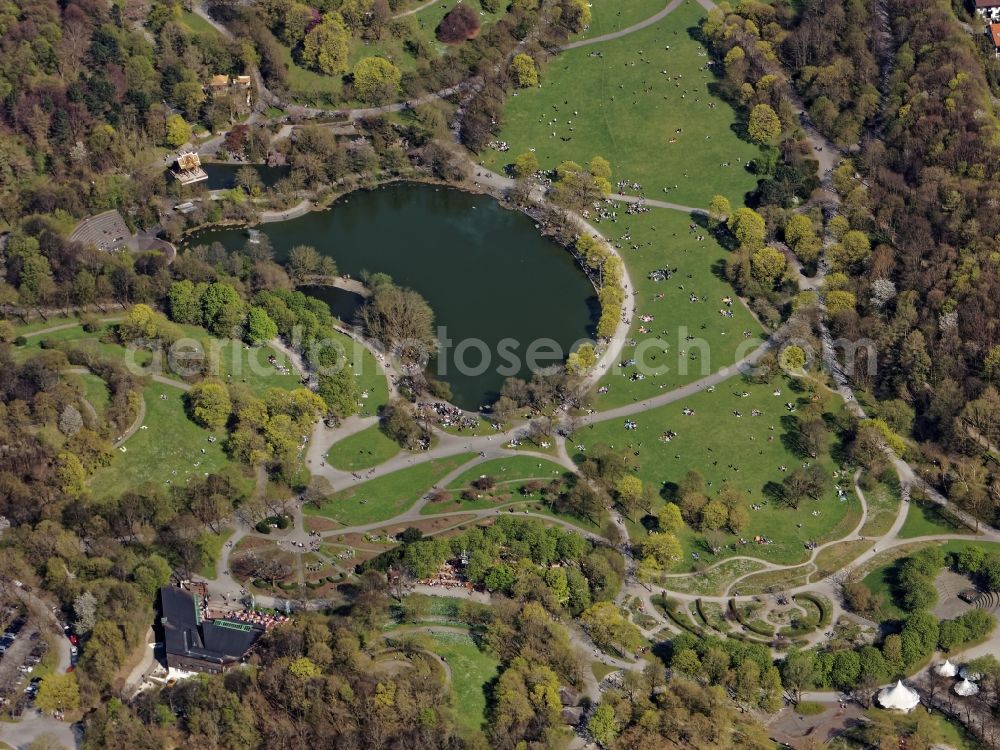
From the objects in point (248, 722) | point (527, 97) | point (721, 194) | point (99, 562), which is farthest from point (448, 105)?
point (248, 722)

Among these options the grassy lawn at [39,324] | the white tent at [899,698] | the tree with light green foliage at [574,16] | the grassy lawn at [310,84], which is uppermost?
the tree with light green foliage at [574,16]

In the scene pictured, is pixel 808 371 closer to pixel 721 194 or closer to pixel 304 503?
pixel 721 194

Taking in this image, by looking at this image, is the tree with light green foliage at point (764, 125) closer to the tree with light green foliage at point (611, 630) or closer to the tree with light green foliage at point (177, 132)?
the tree with light green foliage at point (177, 132)

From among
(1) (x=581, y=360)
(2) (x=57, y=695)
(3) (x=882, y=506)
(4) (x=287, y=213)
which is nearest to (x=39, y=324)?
(4) (x=287, y=213)

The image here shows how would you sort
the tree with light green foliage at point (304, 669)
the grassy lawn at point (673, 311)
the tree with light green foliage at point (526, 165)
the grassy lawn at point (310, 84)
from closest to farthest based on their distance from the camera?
the tree with light green foliage at point (304, 669)
the grassy lawn at point (673, 311)
the tree with light green foliage at point (526, 165)
the grassy lawn at point (310, 84)

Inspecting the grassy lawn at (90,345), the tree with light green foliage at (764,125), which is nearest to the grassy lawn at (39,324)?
the grassy lawn at (90,345)

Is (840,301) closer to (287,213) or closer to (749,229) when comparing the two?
(749,229)

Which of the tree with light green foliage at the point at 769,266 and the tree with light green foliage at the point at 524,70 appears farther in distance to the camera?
the tree with light green foliage at the point at 524,70
